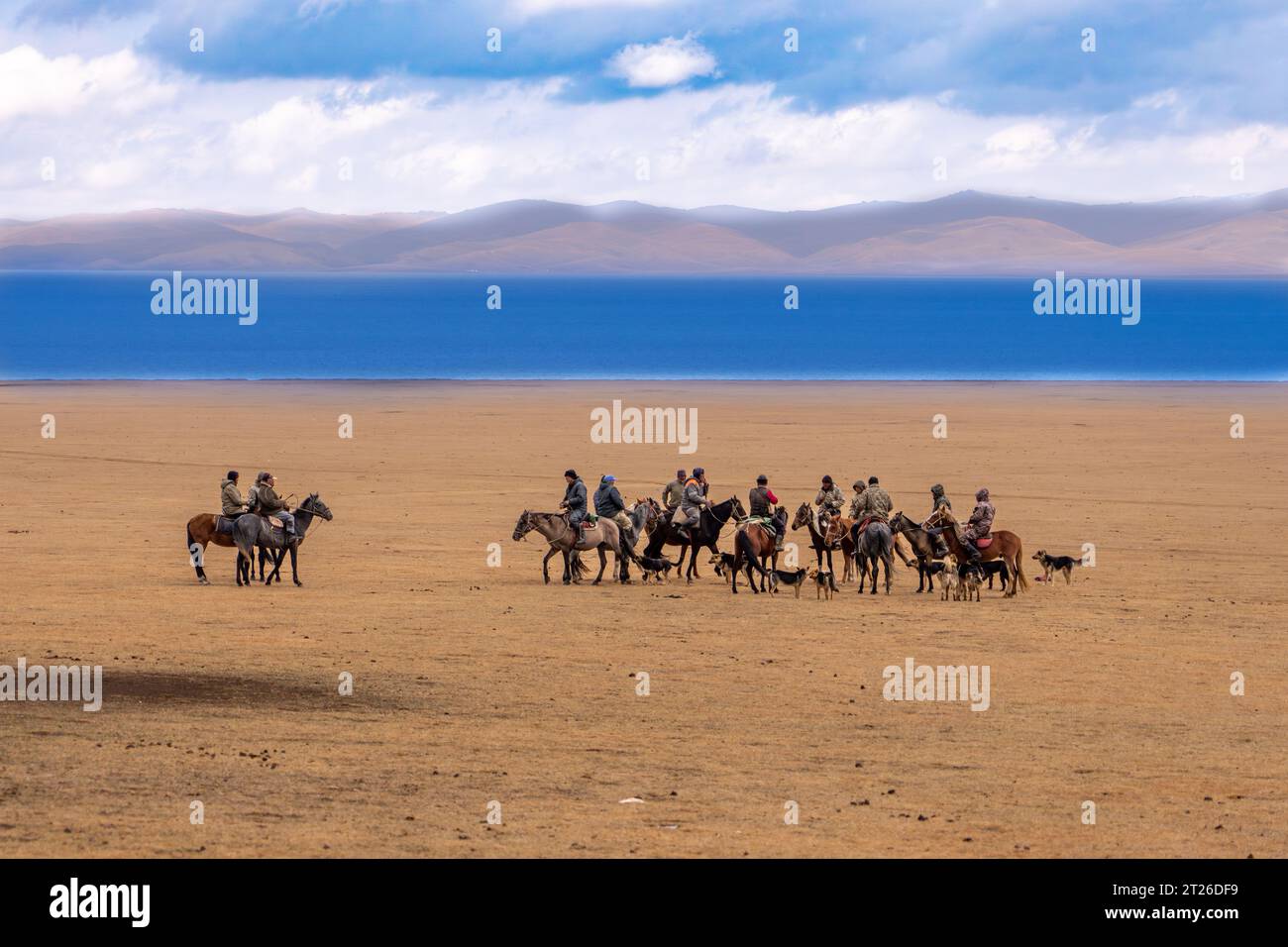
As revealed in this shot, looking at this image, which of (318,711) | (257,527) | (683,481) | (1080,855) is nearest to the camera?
(1080,855)

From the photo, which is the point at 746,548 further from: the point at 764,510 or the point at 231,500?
the point at 231,500

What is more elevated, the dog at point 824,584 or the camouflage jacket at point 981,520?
the camouflage jacket at point 981,520

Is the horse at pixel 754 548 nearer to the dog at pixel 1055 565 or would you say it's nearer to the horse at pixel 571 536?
the horse at pixel 571 536

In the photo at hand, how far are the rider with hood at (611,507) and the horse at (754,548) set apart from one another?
222cm

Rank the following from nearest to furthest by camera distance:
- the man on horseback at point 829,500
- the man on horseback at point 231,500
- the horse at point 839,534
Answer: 1. the man on horseback at point 231,500
2. the horse at point 839,534
3. the man on horseback at point 829,500

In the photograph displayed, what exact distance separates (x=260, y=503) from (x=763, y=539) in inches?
347

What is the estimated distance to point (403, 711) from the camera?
20.4 meters

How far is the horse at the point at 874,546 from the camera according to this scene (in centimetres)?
3000

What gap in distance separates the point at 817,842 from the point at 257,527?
1675cm

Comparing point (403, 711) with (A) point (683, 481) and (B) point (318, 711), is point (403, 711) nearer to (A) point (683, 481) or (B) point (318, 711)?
(B) point (318, 711)

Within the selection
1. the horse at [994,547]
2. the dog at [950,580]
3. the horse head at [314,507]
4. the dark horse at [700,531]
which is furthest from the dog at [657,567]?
the horse head at [314,507]

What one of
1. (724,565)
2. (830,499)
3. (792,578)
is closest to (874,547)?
(792,578)

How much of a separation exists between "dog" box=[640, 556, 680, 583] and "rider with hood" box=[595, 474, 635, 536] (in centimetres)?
60

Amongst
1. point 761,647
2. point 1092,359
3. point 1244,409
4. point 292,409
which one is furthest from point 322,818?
point 1092,359
